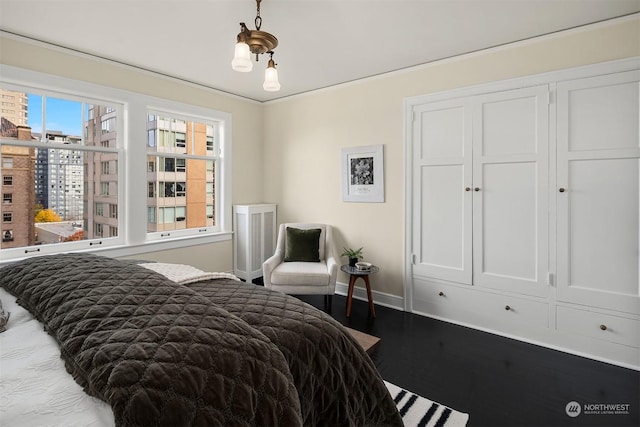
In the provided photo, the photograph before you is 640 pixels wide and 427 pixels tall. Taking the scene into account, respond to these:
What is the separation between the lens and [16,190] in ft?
8.96

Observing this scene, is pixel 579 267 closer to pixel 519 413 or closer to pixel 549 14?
pixel 519 413

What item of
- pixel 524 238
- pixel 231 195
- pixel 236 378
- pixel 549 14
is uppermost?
pixel 549 14

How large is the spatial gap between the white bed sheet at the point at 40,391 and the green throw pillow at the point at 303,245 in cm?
259

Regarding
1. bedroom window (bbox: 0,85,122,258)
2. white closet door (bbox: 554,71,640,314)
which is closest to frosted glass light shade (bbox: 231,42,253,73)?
bedroom window (bbox: 0,85,122,258)

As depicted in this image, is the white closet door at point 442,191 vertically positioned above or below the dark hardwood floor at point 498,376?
above

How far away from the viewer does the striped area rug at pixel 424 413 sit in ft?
5.74

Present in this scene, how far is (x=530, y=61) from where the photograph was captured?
2662 millimetres

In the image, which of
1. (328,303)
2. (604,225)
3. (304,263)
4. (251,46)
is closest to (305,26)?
(251,46)

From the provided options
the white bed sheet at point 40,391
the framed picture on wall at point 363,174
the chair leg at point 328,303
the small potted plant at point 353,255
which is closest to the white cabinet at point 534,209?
the framed picture on wall at point 363,174

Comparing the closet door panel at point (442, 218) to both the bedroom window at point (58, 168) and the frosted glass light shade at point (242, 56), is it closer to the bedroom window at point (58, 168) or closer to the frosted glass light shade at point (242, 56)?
the frosted glass light shade at point (242, 56)

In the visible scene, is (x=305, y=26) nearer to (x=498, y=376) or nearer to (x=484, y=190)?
(x=484, y=190)

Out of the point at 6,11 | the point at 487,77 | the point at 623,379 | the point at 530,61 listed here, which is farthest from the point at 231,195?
the point at 623,379

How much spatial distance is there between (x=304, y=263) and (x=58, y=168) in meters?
2.54

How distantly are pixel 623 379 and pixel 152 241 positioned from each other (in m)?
4.19
